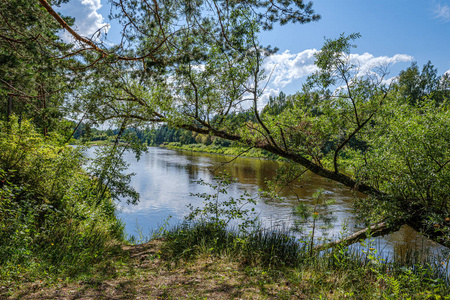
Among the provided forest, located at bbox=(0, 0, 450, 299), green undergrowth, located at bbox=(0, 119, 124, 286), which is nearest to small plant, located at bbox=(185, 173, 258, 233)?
forest, located at bbox=(0, 0, 450, 299)

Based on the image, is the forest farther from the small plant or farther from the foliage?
the foliage

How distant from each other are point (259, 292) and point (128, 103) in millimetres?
5986

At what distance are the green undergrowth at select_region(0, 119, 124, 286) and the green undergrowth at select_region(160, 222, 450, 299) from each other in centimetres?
178

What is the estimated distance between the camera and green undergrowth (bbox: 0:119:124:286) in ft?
12.5

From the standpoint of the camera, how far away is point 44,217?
5492 mm

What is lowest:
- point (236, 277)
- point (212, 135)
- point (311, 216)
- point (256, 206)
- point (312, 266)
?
point (256, 206)

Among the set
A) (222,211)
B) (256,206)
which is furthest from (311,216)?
(222,211)

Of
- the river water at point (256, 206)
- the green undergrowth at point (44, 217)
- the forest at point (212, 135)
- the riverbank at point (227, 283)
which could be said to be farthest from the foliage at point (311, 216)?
the green undergrowth at point (44, 217)

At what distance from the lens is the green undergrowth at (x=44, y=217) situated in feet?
12.5

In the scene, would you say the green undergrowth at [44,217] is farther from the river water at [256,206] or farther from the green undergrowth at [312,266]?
the river water at [256,206]

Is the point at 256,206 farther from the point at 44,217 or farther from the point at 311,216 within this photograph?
the point at 44,217

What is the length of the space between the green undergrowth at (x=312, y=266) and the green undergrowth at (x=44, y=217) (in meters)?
1.78

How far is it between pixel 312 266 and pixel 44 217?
18.4 ft

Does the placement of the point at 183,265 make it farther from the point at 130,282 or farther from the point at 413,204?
the point at 413,204
